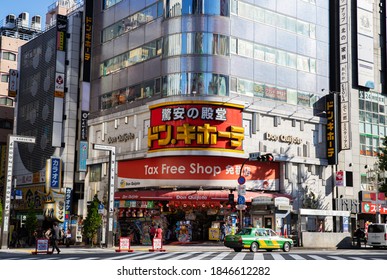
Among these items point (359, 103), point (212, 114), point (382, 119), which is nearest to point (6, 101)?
point (212, 114)

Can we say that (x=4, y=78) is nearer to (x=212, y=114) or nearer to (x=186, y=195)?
(x=212, y=114)

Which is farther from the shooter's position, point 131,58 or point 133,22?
point 133,22

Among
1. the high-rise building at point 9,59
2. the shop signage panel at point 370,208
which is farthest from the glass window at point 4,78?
the shop signage panel at point 370,208

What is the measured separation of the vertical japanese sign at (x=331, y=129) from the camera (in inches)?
2143

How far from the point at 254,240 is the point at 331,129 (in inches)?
904

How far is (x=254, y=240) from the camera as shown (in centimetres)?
3534

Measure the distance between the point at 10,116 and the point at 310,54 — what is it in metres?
45.4

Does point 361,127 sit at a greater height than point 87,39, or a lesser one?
lesser

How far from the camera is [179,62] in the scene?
48.6 metres

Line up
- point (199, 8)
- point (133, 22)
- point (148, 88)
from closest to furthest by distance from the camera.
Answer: point (199, 8)
point (148, 88)
point (133, 22)

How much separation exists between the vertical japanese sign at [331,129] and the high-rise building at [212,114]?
0.55m

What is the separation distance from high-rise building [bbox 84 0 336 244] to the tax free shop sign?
9 cm

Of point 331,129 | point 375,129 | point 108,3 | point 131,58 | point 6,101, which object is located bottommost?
point 331,129

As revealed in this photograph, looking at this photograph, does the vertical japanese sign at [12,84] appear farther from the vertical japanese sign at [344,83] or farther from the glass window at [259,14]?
the vertical japanese sign at [344,83]
